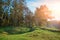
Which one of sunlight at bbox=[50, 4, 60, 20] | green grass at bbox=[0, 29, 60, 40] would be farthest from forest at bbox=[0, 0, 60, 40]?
sunlight at bbox=[50, 4, 60, 20]

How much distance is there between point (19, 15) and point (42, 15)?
0.89 meters

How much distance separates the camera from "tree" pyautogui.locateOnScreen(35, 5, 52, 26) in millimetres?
5617

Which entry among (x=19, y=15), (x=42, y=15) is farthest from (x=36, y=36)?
(x=19, y=15)

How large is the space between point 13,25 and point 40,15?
1118 millimetres

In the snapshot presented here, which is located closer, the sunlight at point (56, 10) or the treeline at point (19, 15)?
the sunlight at point (56, 10)

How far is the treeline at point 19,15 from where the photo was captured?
5.75 m

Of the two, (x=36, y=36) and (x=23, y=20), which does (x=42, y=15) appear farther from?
(x=36, y=36)

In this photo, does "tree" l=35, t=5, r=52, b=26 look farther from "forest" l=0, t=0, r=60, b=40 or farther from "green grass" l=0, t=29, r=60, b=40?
"green grass" l=0, t=29, r=60, b=40

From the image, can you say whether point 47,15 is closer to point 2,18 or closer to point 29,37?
point 29,37

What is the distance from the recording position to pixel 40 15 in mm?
5691

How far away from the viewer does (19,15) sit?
5.95 metres

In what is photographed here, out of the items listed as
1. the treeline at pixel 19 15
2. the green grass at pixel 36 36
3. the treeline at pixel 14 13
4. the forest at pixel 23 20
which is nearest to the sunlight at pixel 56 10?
the forest at pixel 23 20

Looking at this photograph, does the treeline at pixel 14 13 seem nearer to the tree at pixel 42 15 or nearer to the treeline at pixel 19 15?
the treeline at pixel 19 15

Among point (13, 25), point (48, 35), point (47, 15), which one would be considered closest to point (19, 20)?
point (13, 25)
